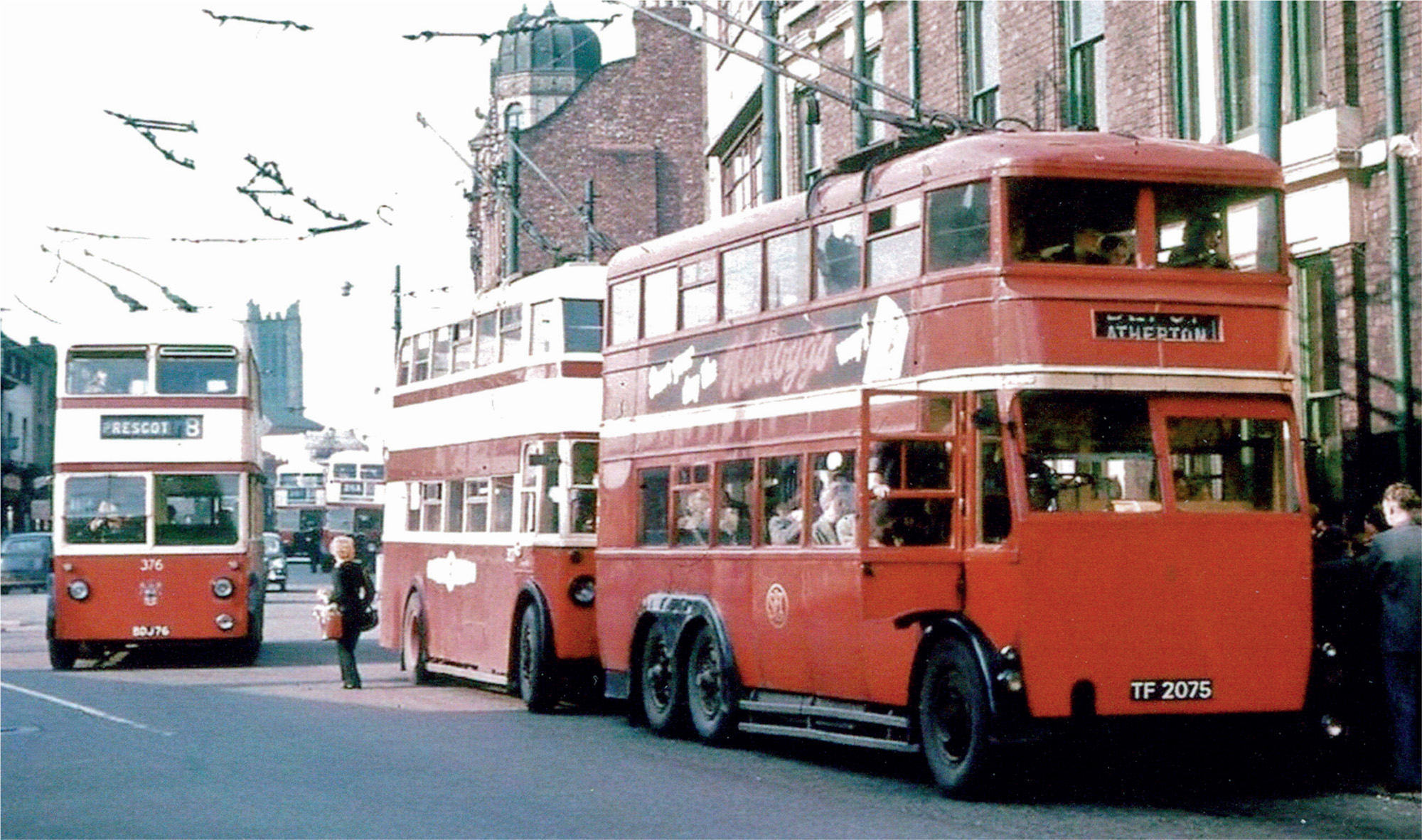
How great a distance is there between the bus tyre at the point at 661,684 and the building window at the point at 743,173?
21.3 metres

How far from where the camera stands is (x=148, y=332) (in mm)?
28562

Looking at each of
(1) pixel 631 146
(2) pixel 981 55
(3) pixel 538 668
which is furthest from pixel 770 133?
(1) pixel 631 146

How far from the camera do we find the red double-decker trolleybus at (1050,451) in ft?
45.2

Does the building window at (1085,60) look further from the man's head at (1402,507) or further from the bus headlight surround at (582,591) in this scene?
the man's head at (1402,507)

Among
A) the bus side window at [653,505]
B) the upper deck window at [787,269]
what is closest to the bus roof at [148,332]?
the bus side window at [653,505]

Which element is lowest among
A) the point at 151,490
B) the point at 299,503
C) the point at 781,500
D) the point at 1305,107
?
the point at 781,500

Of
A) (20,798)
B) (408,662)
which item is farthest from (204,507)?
(20,798)

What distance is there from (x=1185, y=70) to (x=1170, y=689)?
1049 cm

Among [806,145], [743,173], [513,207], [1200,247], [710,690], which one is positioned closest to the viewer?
[1200,247]

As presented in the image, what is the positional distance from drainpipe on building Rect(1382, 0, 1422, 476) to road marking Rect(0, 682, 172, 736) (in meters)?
9.59

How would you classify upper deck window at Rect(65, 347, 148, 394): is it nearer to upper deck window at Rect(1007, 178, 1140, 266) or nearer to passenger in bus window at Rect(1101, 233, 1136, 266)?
upper deck window at Rect(1007, 178, 1140, 266)

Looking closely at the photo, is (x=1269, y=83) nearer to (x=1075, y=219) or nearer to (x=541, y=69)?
(x=1075, y=219)

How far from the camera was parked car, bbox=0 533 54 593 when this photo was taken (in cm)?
6544

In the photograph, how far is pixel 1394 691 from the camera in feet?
45.8
